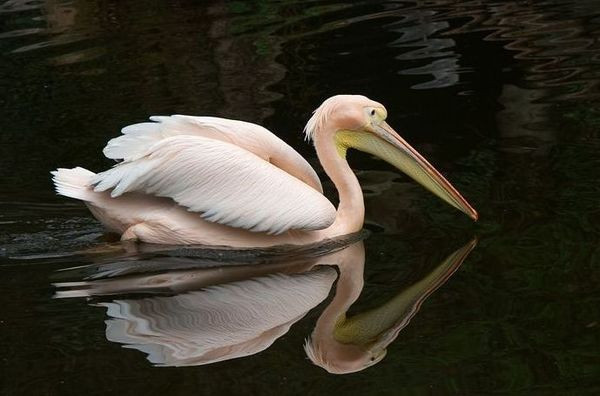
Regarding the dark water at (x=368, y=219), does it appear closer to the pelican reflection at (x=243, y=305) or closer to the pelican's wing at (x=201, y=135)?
the pelican reflection at (x=243, y=305)

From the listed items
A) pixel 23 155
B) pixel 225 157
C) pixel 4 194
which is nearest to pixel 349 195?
pixel 225 157

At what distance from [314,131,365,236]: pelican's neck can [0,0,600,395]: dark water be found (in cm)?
13

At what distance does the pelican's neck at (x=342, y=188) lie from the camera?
5.33 meters

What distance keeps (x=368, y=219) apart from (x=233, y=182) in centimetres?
78

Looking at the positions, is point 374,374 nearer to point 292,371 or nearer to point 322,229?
point 292,371

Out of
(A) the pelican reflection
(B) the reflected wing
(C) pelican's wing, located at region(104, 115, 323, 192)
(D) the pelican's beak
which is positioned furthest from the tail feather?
(D) the pelican's beak

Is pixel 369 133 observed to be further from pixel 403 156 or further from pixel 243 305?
pixel 243 305

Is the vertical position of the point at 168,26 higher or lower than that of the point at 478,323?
lower

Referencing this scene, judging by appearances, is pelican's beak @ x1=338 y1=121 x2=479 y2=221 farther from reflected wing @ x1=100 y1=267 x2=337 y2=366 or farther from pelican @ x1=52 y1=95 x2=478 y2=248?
reflected wing @ x1=100 y1=267 x2=337 y2=366

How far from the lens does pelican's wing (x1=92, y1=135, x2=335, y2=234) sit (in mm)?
5094

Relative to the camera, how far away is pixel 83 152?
6.80 metres

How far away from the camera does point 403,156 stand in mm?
5406

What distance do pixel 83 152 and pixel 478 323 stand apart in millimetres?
3317

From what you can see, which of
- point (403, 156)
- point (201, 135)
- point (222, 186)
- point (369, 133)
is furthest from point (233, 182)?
point (403, 156)
